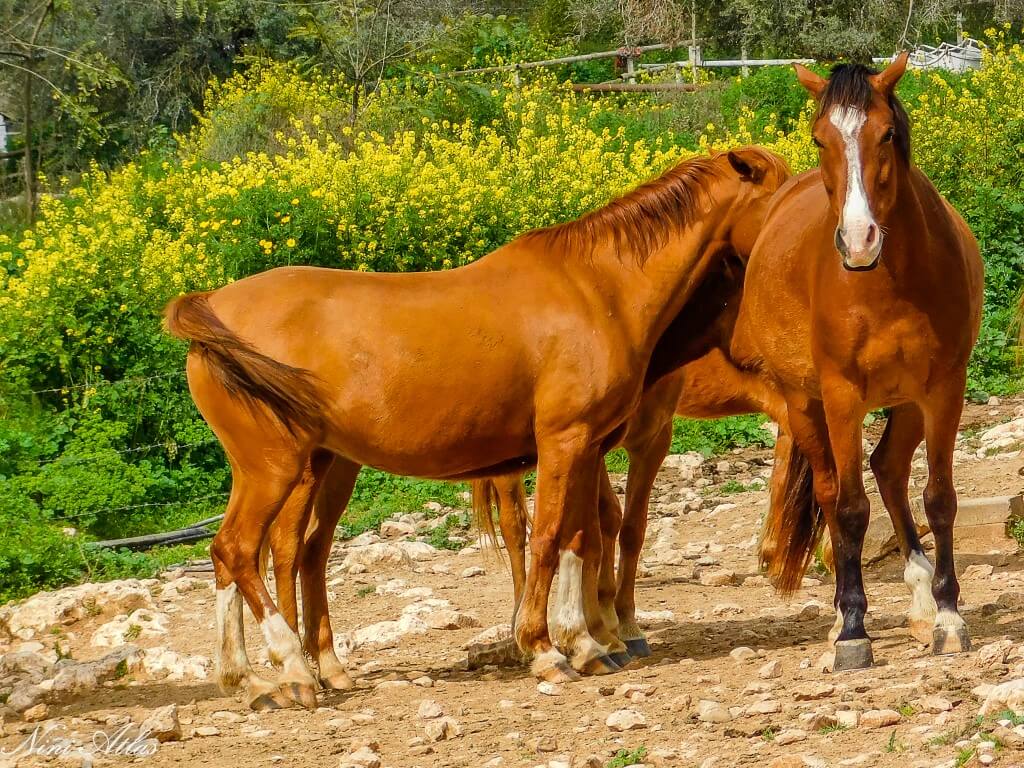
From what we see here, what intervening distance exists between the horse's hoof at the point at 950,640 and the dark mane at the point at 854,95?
1938 mm

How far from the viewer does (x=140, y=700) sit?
6.05m

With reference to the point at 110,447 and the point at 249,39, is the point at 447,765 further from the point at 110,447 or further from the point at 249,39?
the point at 249,39

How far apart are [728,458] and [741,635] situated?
5.15 metres

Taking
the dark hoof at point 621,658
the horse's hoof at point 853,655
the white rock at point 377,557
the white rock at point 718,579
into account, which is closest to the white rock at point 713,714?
the horse's hoof at point 853,655

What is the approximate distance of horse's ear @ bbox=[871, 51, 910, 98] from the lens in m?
4.91

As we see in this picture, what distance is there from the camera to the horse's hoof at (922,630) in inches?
217

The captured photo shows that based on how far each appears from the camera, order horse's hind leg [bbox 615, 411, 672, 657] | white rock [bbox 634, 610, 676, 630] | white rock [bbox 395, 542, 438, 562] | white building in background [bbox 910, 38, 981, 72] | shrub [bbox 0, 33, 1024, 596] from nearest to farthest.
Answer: horse's hind leg [bbox 615, 411, 672, 657], white rock [bbox 634, 610, 676, 630], white rock [bbox 395, 542, 438, 562], shrub [bbox 0, 33, 1024, 596], white building in background [bbox 910, 38, 981, 72]

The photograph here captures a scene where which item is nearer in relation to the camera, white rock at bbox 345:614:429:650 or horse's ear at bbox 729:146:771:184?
horse's ear at bbox 729:146:771:184

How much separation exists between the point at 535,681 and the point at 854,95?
2879 mm

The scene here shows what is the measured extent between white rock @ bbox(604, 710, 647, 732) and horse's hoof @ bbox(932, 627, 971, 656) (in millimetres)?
1340

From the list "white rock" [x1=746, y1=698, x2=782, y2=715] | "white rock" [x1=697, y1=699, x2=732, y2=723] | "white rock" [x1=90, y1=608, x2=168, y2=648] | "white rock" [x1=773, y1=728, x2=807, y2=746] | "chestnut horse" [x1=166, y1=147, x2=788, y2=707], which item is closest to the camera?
"white rock" [x1=773, y1=728, x2=807, y2=746]

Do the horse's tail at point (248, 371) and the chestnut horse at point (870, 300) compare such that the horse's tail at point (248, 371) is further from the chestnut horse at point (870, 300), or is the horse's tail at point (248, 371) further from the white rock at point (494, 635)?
the chestnut horse at point (870, 300)

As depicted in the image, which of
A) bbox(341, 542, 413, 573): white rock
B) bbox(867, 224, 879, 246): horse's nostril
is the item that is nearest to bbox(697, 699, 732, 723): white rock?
bbox(867, 224, 879, 246): horse's nostril

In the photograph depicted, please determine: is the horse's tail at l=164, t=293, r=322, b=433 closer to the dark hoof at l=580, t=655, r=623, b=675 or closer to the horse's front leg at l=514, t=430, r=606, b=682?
the horse's front leg at l=514, t=430, r=606, b=682
